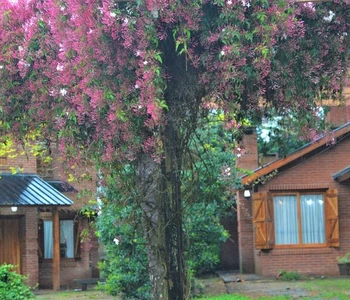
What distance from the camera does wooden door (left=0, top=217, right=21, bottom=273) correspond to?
61.1 feet

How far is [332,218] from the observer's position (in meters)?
18.2

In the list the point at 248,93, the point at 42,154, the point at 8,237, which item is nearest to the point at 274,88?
the point at 248,93

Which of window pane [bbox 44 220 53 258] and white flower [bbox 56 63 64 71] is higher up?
white flower [bbox 56 63 64 71]

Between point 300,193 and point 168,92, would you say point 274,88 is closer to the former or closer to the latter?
point 168,92

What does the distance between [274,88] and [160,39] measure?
1.06 m

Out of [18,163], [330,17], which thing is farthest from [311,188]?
[330,17]

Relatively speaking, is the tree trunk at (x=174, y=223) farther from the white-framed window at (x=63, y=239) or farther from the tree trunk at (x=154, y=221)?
the white-framed window at (x=63, y=239)

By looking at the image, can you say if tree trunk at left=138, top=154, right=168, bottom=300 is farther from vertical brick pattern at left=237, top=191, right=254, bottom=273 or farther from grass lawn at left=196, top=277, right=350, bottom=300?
vertical brick pattern at left=237, top=191, right=254, bottom=273

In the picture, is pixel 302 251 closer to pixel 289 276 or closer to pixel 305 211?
pixel 289 276

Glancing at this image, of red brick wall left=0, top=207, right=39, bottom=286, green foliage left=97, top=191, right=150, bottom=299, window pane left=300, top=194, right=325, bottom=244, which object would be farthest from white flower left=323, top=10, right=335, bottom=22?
red brick wall left=0, top=207, right=39, bottom=286

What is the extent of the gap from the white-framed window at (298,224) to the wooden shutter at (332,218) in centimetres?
20

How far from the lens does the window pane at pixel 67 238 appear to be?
2150 centimetres

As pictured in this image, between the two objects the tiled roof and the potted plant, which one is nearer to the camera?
the potted plant

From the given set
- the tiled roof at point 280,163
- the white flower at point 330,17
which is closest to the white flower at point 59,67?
the white flower at point 330,17
